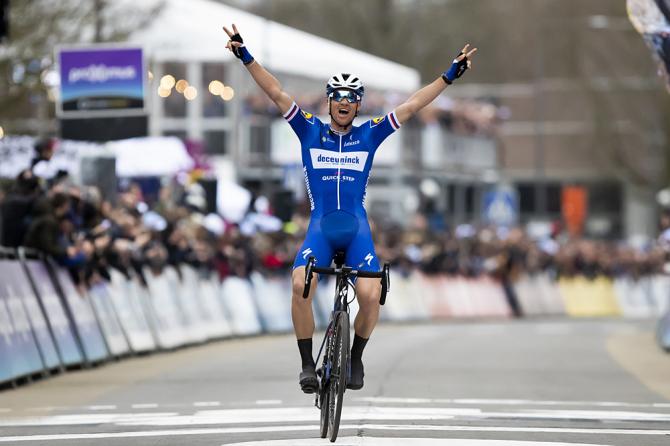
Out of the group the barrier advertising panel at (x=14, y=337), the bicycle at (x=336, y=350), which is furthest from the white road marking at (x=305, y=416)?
the barrier advertising panel at (x=14, y=337)

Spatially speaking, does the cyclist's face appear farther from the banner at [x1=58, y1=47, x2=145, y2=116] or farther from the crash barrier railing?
the banner at [x1=58, y1=47, x2=145, y2=116]

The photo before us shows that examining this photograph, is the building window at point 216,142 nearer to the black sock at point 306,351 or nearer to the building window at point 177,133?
the building window at point 177,133

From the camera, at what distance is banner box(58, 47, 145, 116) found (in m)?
23.0

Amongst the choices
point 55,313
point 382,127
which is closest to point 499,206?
point 55,313

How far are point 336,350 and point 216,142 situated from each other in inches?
1427

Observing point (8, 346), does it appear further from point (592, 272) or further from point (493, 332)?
point (592, 272)

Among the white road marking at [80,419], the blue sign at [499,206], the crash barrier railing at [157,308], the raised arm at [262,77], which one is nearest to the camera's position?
the raised arm at [262,77]

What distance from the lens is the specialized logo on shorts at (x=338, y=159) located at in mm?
12406

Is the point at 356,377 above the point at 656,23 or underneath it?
underneath

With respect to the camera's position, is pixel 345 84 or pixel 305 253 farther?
pixel 345 84

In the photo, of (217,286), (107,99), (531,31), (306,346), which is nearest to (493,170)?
(531,31)

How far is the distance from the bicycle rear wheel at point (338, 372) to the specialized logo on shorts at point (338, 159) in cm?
106

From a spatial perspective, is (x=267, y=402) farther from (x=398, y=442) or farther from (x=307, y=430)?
(x=398, y=442)

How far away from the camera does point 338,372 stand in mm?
11711
